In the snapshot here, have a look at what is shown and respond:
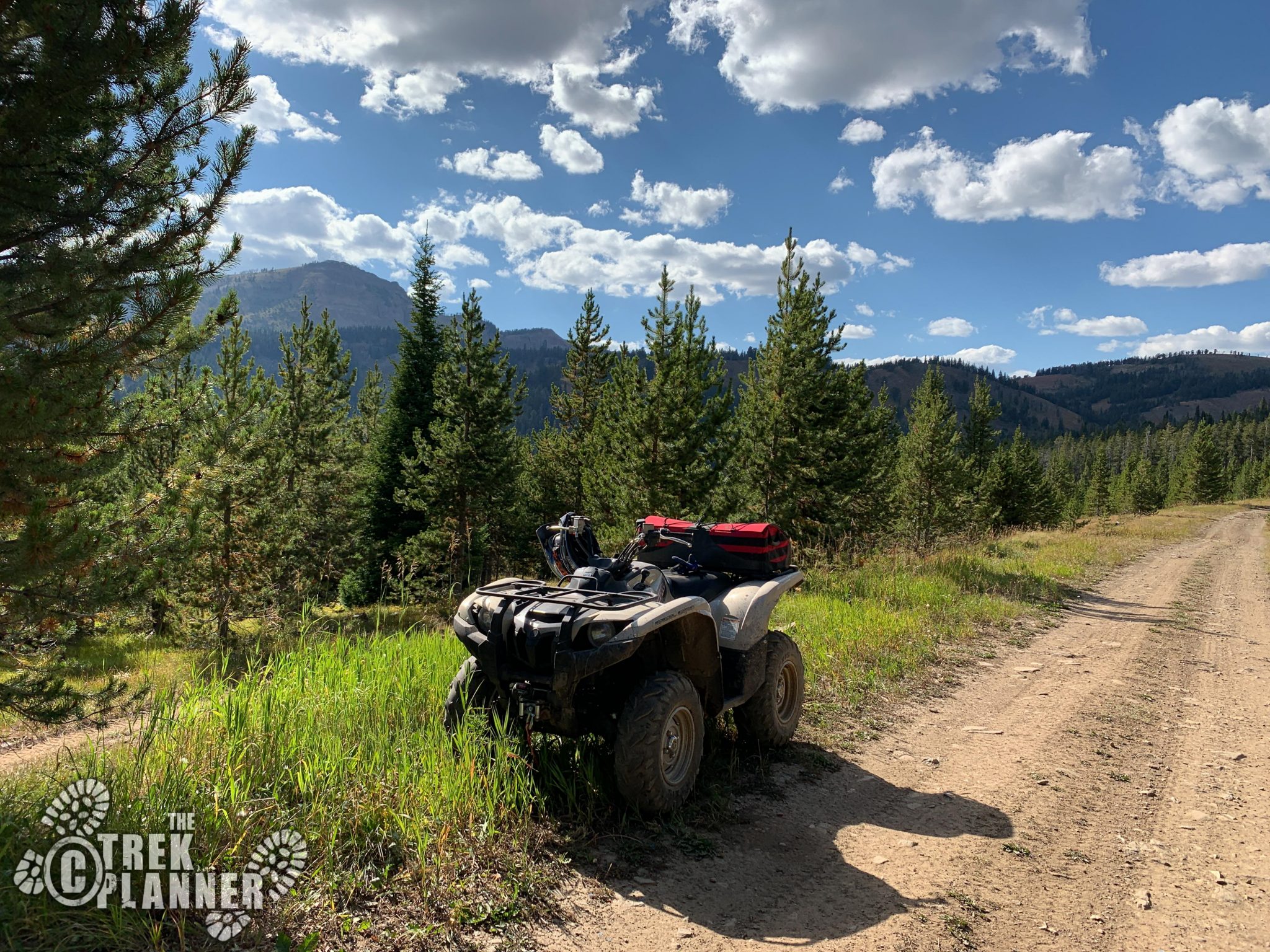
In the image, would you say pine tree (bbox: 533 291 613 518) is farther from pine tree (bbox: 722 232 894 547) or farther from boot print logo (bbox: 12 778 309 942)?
boot print logo (bbox: 12 778 309 942)

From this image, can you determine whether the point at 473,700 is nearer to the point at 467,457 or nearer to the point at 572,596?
the point at 572,596

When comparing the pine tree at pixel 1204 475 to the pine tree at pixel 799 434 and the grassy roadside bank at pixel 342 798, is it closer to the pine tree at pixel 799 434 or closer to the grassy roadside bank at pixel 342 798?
the pine tree at pixel 799 434

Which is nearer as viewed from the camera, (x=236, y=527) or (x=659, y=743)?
(x=659, y=743)

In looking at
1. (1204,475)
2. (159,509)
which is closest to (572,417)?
(159,509)

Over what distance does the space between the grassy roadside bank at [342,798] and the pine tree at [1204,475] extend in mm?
91415

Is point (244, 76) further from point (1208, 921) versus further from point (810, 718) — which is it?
point (1208, 921)

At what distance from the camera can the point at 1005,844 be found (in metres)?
3.88

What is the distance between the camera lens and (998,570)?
14539mm

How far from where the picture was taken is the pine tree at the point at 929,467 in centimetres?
2647

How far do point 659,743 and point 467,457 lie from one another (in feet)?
68.5

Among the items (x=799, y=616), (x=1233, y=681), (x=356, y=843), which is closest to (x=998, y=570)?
(x=1233, y=681)

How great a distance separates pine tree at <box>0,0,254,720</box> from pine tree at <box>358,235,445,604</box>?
21292 millimetres

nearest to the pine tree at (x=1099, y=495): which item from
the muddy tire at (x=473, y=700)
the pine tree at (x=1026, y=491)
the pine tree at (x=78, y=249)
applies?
the pine tree at (x=1026, y=491)

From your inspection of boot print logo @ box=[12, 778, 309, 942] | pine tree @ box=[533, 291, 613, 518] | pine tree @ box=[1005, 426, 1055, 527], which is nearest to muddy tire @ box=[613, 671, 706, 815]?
boot print logo @ box=[12, 778, 309, 942]
